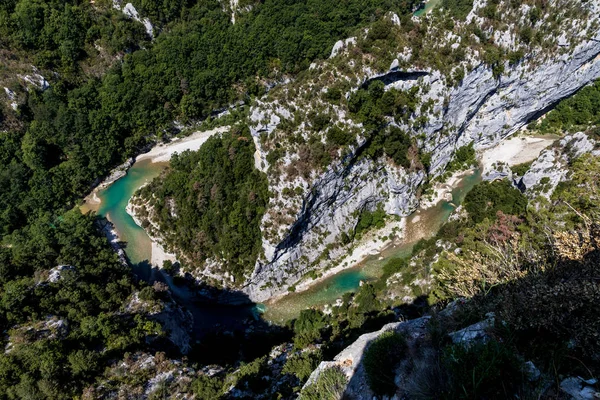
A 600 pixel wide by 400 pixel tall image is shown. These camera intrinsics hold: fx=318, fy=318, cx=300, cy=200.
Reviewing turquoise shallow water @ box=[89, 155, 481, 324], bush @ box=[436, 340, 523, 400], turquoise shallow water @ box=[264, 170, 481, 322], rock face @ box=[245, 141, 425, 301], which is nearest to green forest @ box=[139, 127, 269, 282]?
rock face @ box=[245, 141, 425, 301]

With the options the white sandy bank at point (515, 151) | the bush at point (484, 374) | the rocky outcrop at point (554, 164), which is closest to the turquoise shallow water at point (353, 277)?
the white sandy bank at point (515, 151)

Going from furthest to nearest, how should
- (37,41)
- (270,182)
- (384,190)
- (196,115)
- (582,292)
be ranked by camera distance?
(196,115)
(37,41)
(384,190)
(270,182)
(582,292)

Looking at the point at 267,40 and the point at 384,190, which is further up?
the point at 267,40

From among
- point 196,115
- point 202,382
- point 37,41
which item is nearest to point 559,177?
point 202,382

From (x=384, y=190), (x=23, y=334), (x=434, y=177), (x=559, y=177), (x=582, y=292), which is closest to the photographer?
(x=582, y=292)

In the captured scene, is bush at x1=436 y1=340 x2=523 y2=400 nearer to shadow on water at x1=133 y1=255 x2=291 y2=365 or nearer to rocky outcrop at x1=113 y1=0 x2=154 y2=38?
shadow on water at x1=133 y1=255 x2=291 y2=365

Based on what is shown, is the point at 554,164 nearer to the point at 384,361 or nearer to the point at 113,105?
the point at 384,361

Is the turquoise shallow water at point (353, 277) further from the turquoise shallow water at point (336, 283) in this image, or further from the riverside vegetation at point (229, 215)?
the riverside vegetation at point (229, 215)

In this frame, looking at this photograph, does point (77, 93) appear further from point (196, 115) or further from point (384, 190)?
point (384, 190)

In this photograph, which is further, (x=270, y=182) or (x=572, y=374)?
(x=270, y=182)
